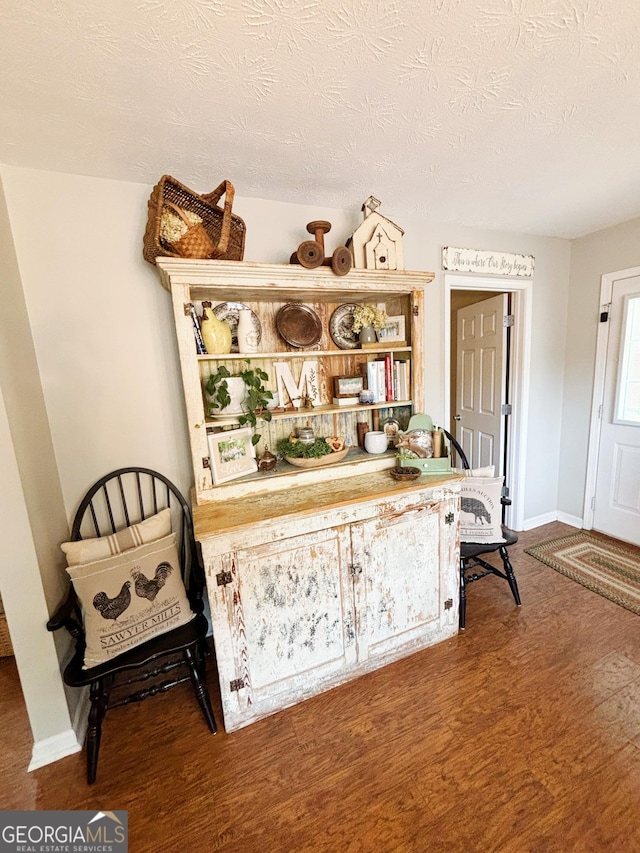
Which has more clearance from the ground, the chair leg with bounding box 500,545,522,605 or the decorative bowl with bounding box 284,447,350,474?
the decorative bowl with bounding box 284,447,350,474

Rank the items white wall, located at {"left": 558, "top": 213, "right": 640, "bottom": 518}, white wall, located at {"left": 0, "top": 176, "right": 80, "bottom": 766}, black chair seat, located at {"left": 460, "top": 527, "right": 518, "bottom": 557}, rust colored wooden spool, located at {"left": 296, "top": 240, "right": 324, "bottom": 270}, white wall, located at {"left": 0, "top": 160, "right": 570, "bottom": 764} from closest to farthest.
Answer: white wall, located at {"left": 0, "top": 176, "right": 80, "bottom": 766}
white wall, located at {"left": 0, "top": 160, "right": 570, "bottom": 764}
rust colored wooden spool, located at {"left": 296, "top": 240, "right": 324, "bottom": 270}
black chair seat, located at {"left": 460, "top": 527, "right": 518, "bottom": 557}
white wall, located at {"left": 558, "top": 213, "right": 640, "bottom": 518}

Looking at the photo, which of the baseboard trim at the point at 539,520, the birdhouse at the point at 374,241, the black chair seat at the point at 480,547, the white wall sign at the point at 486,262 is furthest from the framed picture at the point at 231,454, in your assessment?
the baseboard trim at the point at 539,520

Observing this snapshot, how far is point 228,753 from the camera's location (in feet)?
4.69

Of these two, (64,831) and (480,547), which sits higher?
(480,547)

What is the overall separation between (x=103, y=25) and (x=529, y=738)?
2746mm

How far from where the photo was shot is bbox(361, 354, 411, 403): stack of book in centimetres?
207

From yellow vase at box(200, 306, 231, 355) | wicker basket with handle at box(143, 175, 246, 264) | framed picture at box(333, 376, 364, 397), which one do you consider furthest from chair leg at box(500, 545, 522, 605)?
wicker basket with handle at box(143, 175, 246, 264)

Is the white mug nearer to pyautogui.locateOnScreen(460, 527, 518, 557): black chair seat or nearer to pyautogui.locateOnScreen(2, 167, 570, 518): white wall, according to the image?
pyautogui.locateOnScreen(460, 527, 518, 557): black chair seat

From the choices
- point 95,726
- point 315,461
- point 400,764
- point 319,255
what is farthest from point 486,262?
point 95,726

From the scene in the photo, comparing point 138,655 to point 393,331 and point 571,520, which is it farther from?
point 571,520

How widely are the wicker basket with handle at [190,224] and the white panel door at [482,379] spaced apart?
7.49 ft

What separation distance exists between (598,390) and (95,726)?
3737 millimetres

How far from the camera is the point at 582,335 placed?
9.52ft

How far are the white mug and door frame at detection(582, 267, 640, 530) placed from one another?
2.03 meters
